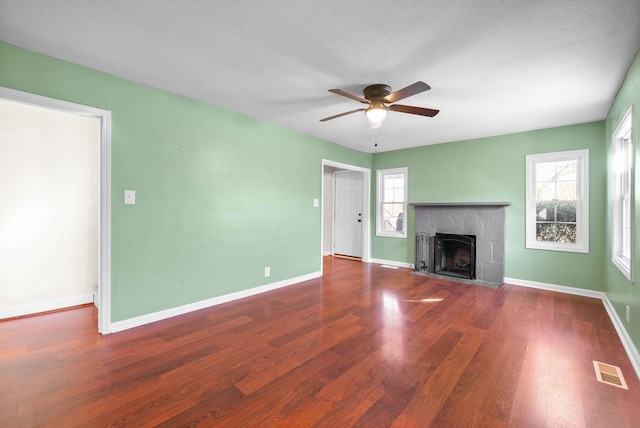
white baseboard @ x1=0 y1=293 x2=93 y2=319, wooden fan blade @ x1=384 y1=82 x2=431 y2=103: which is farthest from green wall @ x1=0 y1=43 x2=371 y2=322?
wooden fan blade @ x1=384 y1=82 x2=431 y2=103

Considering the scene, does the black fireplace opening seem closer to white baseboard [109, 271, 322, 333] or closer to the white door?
the white door

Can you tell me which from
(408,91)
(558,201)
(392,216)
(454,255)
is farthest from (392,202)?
(408,91)

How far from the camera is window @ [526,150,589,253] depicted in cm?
399

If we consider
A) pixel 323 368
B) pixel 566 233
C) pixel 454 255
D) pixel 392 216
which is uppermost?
pixel 392 216

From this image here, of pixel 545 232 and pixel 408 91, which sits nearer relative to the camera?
pixel 408 91

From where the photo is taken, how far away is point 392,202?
6047 mm

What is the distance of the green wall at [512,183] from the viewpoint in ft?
12.8

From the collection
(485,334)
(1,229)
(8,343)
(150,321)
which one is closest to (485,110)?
(485,334)

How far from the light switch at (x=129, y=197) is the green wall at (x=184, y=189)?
39 millimetres

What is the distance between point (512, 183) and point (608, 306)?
202cm

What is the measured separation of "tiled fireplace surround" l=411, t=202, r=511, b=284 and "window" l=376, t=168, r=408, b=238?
30.5 inches

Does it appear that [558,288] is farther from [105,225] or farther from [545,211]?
[105,225]

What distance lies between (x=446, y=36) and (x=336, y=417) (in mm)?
2618

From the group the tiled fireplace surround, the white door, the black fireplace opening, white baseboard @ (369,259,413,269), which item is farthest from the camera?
the white door
